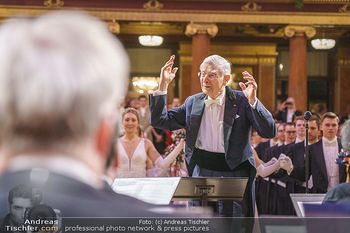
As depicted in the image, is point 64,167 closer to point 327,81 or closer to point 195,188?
point 195,188

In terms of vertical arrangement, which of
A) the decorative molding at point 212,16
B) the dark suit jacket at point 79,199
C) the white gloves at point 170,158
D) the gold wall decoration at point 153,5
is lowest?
the dark suit jacket at point 79,199

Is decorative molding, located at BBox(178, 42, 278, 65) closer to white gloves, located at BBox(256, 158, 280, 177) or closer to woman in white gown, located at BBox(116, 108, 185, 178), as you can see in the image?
woman in white gown, located at BBox(116, 108, 185, 178)

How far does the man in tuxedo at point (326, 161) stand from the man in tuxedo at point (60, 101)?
20.4ft

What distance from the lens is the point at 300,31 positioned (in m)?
15.9

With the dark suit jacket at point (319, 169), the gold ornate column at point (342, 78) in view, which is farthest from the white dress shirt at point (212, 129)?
the gold ornate column at point (342, 78)

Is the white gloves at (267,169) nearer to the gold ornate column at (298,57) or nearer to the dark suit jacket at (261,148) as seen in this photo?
the dark suit jacket at (261,148)

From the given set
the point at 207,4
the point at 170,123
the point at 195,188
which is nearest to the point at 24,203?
the point at 195,188

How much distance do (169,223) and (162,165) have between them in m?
5.37

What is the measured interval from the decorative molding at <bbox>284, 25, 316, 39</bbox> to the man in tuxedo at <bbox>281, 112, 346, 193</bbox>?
8656 millimetres

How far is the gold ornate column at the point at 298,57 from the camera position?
51.8 ft

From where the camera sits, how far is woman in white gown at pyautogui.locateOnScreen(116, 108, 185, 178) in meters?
7.24

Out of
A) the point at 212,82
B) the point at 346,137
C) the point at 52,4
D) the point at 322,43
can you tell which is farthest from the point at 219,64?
the point at 322,43

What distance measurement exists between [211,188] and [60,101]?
2.91m

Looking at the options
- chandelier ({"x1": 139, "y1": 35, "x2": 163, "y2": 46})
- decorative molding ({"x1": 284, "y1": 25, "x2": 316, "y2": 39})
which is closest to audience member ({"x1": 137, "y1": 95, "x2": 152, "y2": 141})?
chandelier ({"x1": 139, "y1": 35, "x2": 163, "y2": 46})
